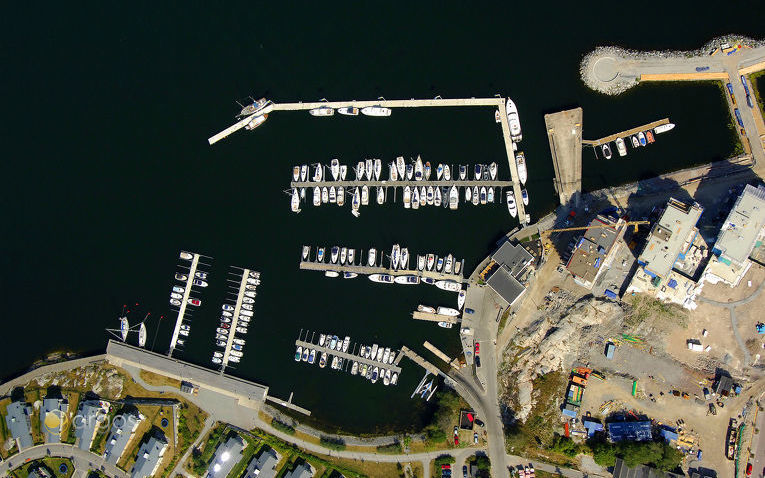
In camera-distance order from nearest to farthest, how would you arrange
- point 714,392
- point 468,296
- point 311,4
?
point 714,392
point 468,296
point 311,4

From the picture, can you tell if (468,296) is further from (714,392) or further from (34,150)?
(34,150)

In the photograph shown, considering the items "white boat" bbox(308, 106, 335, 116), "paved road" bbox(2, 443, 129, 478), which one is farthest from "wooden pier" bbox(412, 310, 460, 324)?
"paved road" bbox(2, 443, 129, 478)

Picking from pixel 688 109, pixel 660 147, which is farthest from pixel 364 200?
pixel 688 109

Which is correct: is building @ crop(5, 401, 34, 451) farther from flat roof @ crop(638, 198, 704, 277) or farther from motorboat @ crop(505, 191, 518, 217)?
flat roof @ crop(638, 198, 704, 277)

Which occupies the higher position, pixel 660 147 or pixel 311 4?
pixel 311 4

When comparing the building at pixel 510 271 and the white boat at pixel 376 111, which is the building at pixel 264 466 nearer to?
the building at pixel 510 271

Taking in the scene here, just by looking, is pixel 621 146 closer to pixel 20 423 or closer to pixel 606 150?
pixel 606 150

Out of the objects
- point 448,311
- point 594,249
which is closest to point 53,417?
A: point 448,311
